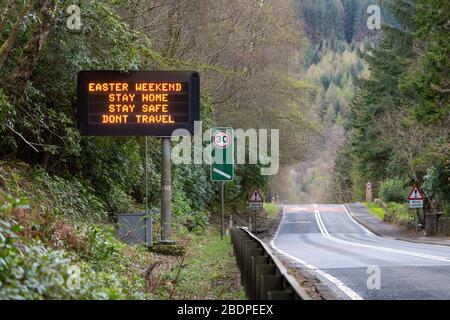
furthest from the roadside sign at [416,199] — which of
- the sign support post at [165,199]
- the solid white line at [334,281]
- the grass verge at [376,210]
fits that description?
the grass verge at [376,210]

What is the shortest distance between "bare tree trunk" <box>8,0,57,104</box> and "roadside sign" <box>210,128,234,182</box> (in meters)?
9.39

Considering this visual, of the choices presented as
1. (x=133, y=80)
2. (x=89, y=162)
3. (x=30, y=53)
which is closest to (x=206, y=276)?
(x=133, y=80)

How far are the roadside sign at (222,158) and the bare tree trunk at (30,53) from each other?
9.39 metres

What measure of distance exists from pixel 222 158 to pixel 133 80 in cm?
787

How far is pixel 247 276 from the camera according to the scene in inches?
417

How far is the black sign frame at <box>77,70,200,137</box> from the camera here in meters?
16.7

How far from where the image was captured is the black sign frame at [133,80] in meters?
16.7

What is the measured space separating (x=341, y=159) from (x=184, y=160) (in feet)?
241

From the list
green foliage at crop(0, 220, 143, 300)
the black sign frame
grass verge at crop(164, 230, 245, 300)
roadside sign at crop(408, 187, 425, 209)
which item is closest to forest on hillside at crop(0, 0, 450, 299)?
green foliage at crop(0, 220, 143, 300)

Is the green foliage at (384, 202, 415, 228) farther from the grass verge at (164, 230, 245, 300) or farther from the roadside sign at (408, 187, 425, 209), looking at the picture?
the grass verge at (164, 230, 245, 300)

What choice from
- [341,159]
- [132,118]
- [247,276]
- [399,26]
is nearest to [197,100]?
[132,118]

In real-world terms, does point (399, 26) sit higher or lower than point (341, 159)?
higher

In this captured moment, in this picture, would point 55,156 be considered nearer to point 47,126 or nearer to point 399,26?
point 47,126
